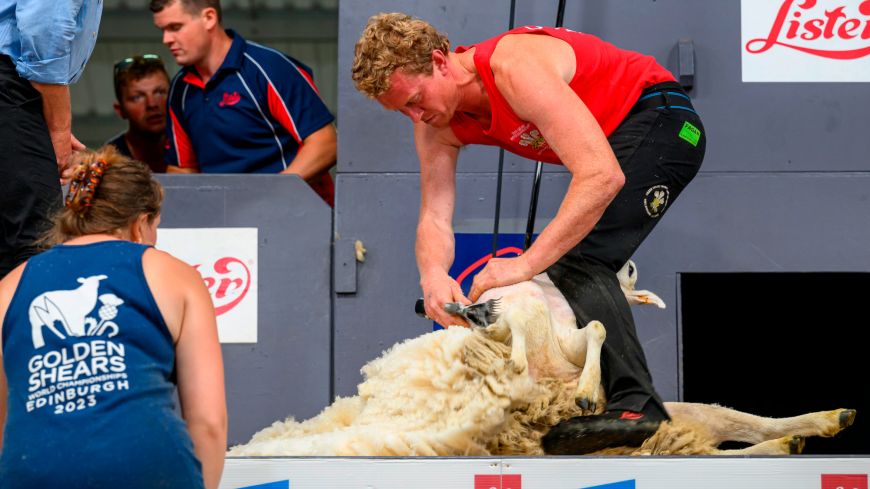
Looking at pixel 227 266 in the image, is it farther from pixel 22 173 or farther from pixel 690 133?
pixel 690 133

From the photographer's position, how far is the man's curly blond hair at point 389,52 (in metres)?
3.14

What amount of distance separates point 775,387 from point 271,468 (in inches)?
125

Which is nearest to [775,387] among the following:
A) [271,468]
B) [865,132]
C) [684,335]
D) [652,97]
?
[684,335]

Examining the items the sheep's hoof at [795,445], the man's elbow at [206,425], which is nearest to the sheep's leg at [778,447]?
the sheep's hoof at [795,445]

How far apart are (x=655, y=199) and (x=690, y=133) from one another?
0.23 m

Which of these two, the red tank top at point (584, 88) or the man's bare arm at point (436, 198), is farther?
the man's bare arm at point (436, 198)

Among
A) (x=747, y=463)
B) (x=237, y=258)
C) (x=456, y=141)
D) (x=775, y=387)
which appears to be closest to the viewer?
(x=747, y=463)

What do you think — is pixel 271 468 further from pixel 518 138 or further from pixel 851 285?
pixel 851 285

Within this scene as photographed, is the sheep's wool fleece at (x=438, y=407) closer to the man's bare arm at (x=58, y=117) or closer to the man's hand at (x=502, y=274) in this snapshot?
the man's hand at (x=502, y=274)

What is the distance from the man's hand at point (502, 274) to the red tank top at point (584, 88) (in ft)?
1.28

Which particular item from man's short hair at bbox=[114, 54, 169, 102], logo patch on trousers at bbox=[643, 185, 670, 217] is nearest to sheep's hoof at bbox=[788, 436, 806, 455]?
logo patch on trousers at bbox=[643, 185, 670, 217]

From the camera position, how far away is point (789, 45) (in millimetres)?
4516

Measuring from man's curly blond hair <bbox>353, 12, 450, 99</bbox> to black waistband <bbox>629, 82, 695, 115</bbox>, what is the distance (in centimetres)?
63

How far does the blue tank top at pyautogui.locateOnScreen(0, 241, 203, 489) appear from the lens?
2049 millimetres
